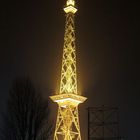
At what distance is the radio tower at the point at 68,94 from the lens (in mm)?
30356

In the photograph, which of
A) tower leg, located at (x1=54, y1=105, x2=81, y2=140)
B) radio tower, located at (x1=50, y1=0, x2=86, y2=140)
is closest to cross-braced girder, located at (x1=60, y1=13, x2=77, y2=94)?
radio tower, located at (x1=50, y1=0, x2=86, y2=140)

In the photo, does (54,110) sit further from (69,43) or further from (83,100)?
(69,43)

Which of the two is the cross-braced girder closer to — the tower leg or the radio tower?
the radio tower

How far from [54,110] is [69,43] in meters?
5.54

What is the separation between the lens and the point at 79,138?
3036 cm

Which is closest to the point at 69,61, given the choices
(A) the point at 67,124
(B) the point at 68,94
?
(B) the point at 68,94

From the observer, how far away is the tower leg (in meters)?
30.2

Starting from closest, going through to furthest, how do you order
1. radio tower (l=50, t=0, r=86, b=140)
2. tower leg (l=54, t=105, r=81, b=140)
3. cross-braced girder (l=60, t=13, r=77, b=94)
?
tower leg (l=54, t=105, r=81, b=140) < radio tower (l=50, t=0, r=86, b=140) < cross-braced girder (l=60, t=13, r=77, b=94)

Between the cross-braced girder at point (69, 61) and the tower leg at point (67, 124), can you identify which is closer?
the tower leg at point (67, 124)

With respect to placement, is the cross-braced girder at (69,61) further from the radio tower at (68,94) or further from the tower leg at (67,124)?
the tower leg at (67,124)

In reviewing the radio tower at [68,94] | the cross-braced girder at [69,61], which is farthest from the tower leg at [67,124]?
the cross-braced girder at [69,61]

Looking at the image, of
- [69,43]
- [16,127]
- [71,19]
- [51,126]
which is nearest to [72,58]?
[69,43]

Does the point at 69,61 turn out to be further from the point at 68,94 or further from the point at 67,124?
the point at 67,124

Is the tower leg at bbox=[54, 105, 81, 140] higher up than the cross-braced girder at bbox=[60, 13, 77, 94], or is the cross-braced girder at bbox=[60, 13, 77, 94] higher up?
the cross-braced girder at bbox=[60, 13, 77, 94]
